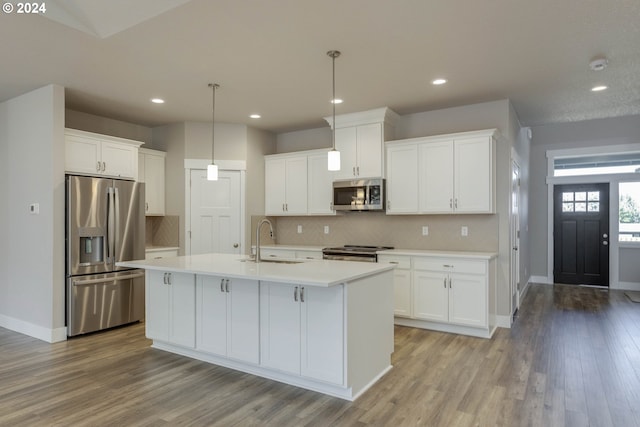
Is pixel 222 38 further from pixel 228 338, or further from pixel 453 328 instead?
pixel 453 328

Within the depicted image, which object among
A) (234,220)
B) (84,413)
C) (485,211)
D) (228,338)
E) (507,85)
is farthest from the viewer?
(234,220)

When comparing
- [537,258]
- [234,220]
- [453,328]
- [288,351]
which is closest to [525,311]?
[453,328]

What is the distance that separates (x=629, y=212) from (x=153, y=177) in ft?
26.2

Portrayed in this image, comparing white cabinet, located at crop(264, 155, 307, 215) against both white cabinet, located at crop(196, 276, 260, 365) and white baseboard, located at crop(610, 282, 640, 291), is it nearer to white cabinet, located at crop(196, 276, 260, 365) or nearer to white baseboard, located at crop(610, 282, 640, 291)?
white cabinet, located at crop(196, 276, 260, 365)

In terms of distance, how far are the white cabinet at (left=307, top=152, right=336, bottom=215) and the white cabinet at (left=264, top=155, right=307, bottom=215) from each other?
3.5 inches

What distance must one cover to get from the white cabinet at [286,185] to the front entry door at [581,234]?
5022 millimetres

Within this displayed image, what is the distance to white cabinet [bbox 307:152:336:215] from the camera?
567 cm

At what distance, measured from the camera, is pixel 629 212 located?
6.88 m

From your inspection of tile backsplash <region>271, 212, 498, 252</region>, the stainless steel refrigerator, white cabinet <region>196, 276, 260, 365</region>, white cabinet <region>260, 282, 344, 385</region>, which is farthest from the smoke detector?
the stainless steel refrigerator

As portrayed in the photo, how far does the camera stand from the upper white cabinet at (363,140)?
5094mm

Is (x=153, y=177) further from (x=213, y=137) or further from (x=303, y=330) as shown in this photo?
(x=303, y=330)

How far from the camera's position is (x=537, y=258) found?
771cm

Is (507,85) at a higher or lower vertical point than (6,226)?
higher

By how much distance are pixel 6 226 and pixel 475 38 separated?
550cm
